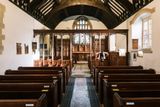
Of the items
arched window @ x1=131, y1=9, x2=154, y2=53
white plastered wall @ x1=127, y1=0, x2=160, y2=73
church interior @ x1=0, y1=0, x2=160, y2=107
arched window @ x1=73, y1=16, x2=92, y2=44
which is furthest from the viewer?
arched window @ x1=73, y1=16, x2=92, y2=44

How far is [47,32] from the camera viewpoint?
10898 mm

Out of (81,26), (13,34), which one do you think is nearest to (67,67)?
(13,34)

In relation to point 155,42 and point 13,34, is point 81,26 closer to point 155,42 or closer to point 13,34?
point 13,34

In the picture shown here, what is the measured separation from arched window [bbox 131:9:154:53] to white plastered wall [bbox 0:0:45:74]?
3.92 meters

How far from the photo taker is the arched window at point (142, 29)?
8334mm

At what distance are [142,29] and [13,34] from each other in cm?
445

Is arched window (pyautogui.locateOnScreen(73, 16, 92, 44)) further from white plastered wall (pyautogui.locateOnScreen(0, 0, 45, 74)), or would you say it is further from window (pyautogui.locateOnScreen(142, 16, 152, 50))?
→ window (pyautogui.locateOnScreen(142, 16, 152, 50))

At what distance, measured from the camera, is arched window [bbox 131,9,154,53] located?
8.33 meters

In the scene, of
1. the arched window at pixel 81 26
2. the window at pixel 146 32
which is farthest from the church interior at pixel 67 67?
the arched window at pixel 81 26

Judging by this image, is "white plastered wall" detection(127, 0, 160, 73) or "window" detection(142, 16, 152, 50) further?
"window" detection(142, 16, 152, 50)

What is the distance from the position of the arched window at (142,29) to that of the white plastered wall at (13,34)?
3.92 meters

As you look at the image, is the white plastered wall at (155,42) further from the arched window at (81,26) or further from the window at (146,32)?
the arched window at (81,26)

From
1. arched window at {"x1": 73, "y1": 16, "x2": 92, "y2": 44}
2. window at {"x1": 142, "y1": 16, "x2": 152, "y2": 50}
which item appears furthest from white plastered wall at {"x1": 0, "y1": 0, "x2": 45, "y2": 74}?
arched window at {"x1": 73, "y1": 16, "x2": 92, "y2": 44}

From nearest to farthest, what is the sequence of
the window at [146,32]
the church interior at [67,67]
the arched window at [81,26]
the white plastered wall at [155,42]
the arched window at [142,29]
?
the church interior at [67,67]
the white plastered wall at [155,42]
the arched window at [142,29]
the window at [146,32]
the arched window at [81,26]
